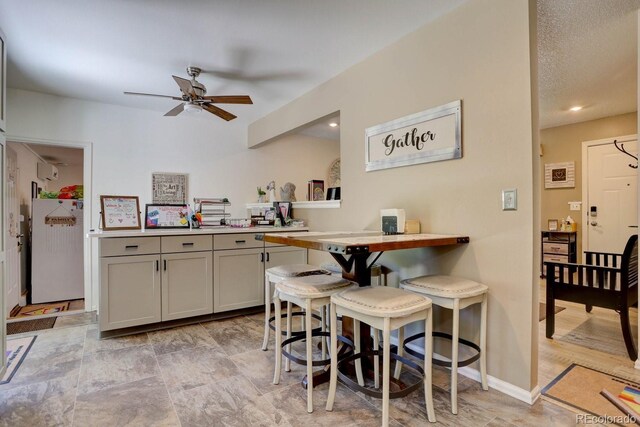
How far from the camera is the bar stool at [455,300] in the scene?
174 cm

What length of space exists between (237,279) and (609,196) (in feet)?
16.5

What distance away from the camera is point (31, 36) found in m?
2.38

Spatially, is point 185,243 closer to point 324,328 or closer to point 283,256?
point 283,256

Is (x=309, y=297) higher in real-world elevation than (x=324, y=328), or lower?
higher

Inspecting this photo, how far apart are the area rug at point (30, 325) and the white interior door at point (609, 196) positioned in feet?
21.9

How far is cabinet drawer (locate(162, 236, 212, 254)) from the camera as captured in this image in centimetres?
294

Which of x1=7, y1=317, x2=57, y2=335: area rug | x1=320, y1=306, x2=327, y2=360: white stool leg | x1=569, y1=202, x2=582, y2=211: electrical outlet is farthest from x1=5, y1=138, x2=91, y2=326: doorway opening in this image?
x1=569, y1=202, x2=582, y2=211: electrical outlet

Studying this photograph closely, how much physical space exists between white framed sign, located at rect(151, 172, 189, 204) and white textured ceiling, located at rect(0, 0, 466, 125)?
1.11 metres

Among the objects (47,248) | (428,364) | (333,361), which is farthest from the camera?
(47,248)

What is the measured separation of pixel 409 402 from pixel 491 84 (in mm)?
1879

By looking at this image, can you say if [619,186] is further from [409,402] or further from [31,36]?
[31,36]

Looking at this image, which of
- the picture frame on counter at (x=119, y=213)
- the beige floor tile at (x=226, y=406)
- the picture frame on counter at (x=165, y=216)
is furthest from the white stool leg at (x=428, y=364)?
the picture frame on counter at (x=119, y=213)

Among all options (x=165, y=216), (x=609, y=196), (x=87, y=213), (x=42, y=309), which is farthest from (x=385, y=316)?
(x=609, y=196)

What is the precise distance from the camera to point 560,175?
4996 mm
